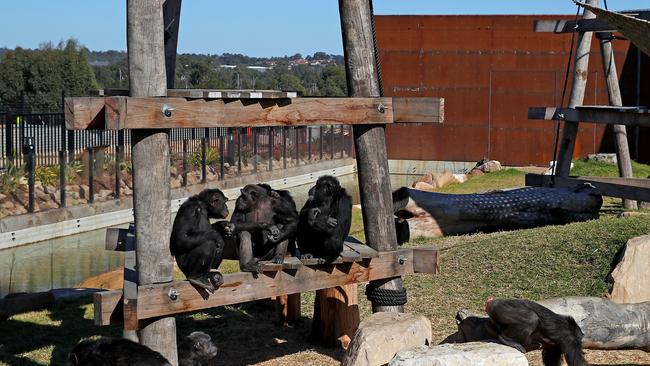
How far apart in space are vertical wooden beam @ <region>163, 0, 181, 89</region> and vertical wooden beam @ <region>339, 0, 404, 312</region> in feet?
5.04

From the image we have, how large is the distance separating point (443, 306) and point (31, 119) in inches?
598

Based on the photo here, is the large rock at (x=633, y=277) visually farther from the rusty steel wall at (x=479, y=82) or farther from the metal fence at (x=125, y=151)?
the rusty steel wall at (x=479, y=82)

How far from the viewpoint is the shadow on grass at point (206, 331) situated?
8.73m

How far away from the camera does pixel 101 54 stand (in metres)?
150

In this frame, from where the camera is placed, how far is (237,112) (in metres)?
7.07

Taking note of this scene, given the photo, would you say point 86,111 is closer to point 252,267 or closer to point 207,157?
point 252,267

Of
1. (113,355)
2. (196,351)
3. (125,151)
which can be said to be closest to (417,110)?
(196,351)

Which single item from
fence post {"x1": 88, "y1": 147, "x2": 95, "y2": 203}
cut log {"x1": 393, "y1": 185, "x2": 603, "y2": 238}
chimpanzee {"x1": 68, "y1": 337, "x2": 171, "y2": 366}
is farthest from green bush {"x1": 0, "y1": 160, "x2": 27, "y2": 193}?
chimpanzee {"x1": 68, "y1": 337, "x2": 171, "y2": 366}

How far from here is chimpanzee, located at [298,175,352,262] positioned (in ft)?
26.0

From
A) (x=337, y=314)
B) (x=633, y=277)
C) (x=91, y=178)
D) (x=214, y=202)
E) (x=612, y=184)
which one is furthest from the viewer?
(x=91, y=178)

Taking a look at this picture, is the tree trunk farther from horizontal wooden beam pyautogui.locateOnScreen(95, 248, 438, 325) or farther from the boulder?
the boulder

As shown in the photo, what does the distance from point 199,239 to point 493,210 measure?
904 cm

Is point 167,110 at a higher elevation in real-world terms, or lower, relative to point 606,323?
higher

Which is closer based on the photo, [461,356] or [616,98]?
[461,356]
